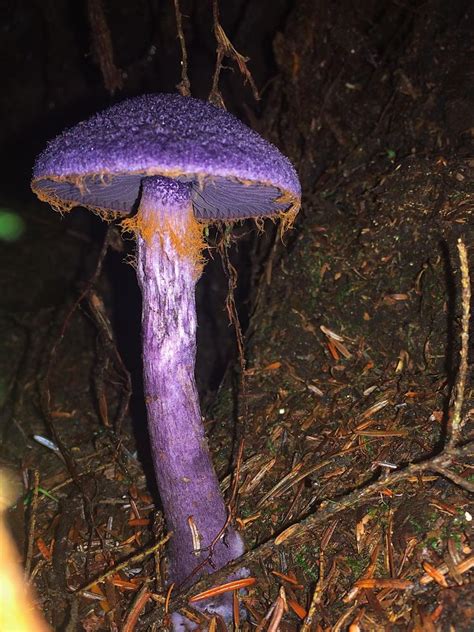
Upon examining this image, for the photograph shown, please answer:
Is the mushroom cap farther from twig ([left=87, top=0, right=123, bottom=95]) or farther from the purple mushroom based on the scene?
twig ([left=87, top=0, right=123, bottom=95])

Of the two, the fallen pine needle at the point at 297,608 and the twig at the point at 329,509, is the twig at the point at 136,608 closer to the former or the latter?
the twig at the point at 329,509

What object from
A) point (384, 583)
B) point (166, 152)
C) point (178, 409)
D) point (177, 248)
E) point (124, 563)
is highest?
point (166, 152)

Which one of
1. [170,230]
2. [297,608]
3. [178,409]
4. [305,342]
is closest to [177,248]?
[170,230]

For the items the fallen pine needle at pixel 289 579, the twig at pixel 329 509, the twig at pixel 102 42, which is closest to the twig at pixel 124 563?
the twig at pixel 329 509

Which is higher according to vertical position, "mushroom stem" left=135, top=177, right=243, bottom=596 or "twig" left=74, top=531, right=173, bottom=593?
"mushroom stem" left=135, top=177, right=243, bottom=596

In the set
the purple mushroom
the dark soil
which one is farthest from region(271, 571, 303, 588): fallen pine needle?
the purple mushroom

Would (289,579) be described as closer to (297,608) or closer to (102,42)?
(297,608)

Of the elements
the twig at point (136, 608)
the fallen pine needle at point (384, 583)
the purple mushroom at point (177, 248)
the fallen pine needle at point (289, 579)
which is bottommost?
the twig at point (136, 608)

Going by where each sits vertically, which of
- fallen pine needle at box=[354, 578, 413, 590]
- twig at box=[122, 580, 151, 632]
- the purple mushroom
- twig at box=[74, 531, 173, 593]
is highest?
the purple mushroom
